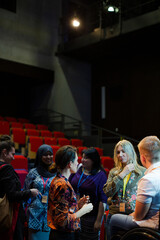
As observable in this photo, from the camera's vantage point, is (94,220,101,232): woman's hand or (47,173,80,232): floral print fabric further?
(94,220,101,232): woman's hand

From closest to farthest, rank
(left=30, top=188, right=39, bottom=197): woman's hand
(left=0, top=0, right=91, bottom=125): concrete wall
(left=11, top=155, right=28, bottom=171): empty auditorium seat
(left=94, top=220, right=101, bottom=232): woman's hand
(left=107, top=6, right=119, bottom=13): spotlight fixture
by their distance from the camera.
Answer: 1. (left=30, top=188, right=39, bottom=197): woman's hand
2. (left=94, top=220, right=101, bottom=232): woman's hand
3. (left=11, top=155, right=28, bottom=171): empty auditorium seat
4. (left=107, top=6, right=119, bottom=13): spotlight fixture
5. (left=0, top=0, right=91, bottom=125): concrete wall

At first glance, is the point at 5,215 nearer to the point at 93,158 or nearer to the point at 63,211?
the point at 63,211

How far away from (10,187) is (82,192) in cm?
62

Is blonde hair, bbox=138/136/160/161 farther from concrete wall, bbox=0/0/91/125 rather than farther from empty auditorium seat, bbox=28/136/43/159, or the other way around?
concrete wall, bbox=0/0/91/125

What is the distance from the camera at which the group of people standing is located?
64.5 inches

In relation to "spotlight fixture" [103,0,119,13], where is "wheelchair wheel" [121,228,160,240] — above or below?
below

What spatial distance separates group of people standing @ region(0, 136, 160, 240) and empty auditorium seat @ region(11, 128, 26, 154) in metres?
3.70

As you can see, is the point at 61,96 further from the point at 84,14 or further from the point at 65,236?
the point at 65,236

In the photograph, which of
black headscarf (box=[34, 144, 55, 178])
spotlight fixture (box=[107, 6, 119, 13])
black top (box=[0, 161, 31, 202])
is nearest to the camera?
black top (box=[0, 161, 31, 202])

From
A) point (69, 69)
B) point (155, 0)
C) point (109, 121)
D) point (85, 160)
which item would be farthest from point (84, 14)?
point (85, 160)

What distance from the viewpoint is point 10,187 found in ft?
6.31

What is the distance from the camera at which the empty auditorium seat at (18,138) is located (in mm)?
6070

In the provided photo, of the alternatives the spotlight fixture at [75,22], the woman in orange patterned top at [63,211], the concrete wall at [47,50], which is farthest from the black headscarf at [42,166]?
the spotlight fixture at [75,22]

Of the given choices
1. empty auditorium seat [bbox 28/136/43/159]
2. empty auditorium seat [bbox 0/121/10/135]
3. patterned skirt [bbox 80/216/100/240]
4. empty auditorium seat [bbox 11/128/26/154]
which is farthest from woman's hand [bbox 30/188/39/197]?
empty auditorium seat [bbox 0/121/10/135]
